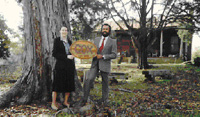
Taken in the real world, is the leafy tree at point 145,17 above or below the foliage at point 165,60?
above

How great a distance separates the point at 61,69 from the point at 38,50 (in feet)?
3.14

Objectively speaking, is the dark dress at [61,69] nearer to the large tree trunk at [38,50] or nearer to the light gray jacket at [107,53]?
the large tree trunk at [38,50]

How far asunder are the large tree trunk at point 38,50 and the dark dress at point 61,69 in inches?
22.7

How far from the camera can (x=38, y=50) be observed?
12.1 ft

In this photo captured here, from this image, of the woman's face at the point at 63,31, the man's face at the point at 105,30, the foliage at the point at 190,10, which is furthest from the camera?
the foliage at the point at 190,10

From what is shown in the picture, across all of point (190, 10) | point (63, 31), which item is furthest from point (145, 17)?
point (63, 31)

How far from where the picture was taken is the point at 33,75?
3.78 metres

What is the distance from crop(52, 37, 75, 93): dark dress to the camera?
10.6 feet

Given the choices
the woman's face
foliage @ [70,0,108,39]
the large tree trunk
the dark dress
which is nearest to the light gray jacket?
the dark dress

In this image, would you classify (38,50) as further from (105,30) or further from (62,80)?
(105,30)

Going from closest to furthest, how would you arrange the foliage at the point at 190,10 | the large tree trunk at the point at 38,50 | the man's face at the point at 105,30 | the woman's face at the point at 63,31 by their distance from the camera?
1. the woman's face at the point at 63,31
2. the man's face at the point at 105,30
3. the large tree trunk at the point at 38,50
4. the foliage at the point at 190,10

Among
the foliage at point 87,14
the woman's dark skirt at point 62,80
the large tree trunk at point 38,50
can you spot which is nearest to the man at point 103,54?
the woman's dark skirt at point 62,80

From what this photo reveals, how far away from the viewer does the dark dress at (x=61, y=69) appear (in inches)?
127

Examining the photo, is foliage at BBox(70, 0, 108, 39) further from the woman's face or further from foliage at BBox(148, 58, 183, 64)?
foliage at BBox(148, 58, 183, 64)
